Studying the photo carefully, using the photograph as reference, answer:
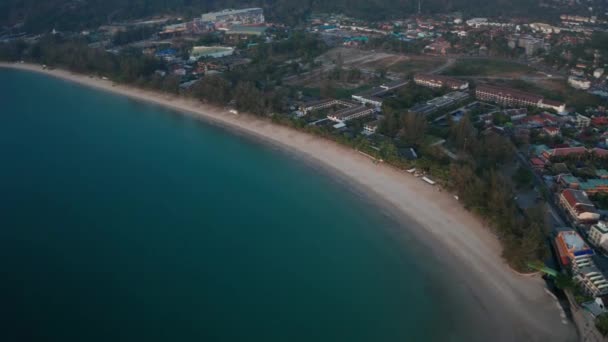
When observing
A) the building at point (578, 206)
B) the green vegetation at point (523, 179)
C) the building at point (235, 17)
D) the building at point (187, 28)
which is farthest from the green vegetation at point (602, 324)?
the building at point (235, 17)

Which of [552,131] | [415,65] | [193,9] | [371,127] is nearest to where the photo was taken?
[552,131]

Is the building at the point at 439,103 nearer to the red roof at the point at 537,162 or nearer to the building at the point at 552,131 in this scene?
the building at the point at 552,131

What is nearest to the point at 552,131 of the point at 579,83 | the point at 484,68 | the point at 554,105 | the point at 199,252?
the point at 554,105

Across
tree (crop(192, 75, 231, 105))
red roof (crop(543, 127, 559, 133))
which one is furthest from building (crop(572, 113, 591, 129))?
tree (crop(192, 75, 231, 105))

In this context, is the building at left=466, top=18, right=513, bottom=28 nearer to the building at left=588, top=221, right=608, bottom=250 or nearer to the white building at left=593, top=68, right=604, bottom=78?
the white building at left=593, top=68, right=604, bottom=78

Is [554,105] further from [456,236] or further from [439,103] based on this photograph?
[456,236]

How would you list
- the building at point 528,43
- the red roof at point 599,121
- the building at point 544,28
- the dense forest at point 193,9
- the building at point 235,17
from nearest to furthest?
1. the red roof at point 599,121
2. the building at point 528,43
3. the building at point 544,28
4. the dense forest at point 193,9
5. the building at point 235,17
